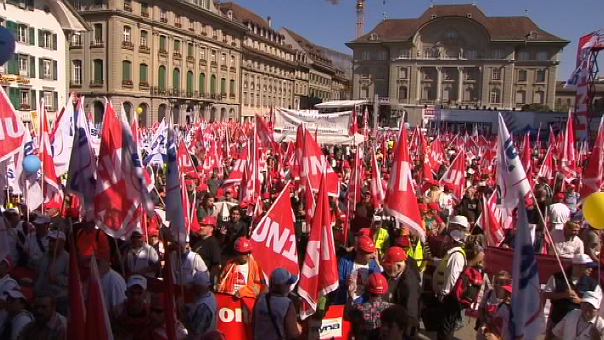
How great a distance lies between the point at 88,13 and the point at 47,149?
41648 millimetres

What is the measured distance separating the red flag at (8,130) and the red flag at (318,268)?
3.75 metres

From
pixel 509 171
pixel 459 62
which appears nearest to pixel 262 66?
pixel 459 62

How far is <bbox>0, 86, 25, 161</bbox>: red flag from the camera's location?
654cm

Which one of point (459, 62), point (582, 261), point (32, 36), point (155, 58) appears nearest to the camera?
point (582, 261)

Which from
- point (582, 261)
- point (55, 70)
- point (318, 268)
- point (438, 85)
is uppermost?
point (438, 85)

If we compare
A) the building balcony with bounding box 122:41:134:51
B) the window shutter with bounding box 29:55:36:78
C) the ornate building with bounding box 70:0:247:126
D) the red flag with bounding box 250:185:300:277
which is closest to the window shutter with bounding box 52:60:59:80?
the window shutter with bounding box 29:55:36:78

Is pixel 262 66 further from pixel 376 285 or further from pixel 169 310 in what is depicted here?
pixel 169 310

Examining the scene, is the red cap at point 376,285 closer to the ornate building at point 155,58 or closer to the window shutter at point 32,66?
the window shutter at point 32,66

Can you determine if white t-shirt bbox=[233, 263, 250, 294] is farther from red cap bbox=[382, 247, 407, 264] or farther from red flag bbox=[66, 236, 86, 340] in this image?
red flag bbox=[66, 236, 86, 340]

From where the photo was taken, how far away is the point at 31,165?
831 cm

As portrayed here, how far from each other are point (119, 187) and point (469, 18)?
7119cm

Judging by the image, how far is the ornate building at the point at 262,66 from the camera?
67688mm

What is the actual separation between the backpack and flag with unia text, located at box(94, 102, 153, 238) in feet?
10.9

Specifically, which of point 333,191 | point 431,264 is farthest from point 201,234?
point 333,191
